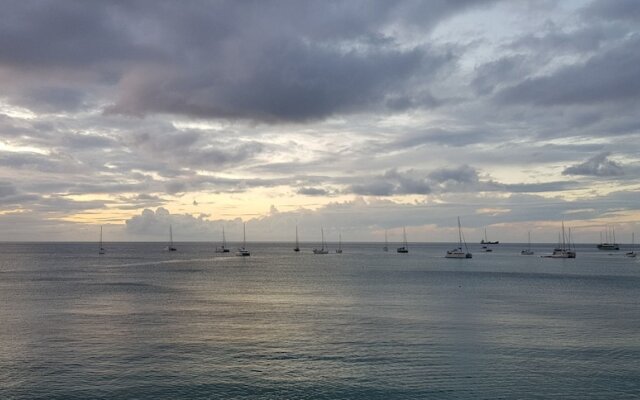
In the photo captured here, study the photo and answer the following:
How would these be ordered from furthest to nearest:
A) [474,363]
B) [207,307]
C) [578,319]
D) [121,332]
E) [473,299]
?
1. [473,299]
2. [207,307]
3. [578,319]
4. [121,332]
5. [474,363]

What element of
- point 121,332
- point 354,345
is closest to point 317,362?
point 354,345

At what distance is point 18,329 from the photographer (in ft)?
202

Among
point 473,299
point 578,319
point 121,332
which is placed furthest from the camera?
point 473,299

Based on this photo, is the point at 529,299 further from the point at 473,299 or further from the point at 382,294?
the point at 382,294

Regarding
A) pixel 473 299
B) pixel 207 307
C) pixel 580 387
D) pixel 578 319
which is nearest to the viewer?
pixel 580 387

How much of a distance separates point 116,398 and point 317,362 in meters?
15.7

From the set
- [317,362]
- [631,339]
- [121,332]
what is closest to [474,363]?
[317,362]

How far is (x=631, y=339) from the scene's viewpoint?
5638cm

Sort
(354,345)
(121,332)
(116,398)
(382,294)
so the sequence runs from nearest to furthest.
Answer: (116,398)
(354,345)
(121,332)
(382,294)

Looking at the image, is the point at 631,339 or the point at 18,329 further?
the point at 18,329

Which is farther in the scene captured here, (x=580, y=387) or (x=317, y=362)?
(x=317, y=362)

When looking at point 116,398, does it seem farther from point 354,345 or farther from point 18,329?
point 18,329

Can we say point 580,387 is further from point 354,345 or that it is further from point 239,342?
point 239,342

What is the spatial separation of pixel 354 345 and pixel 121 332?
941 inches
